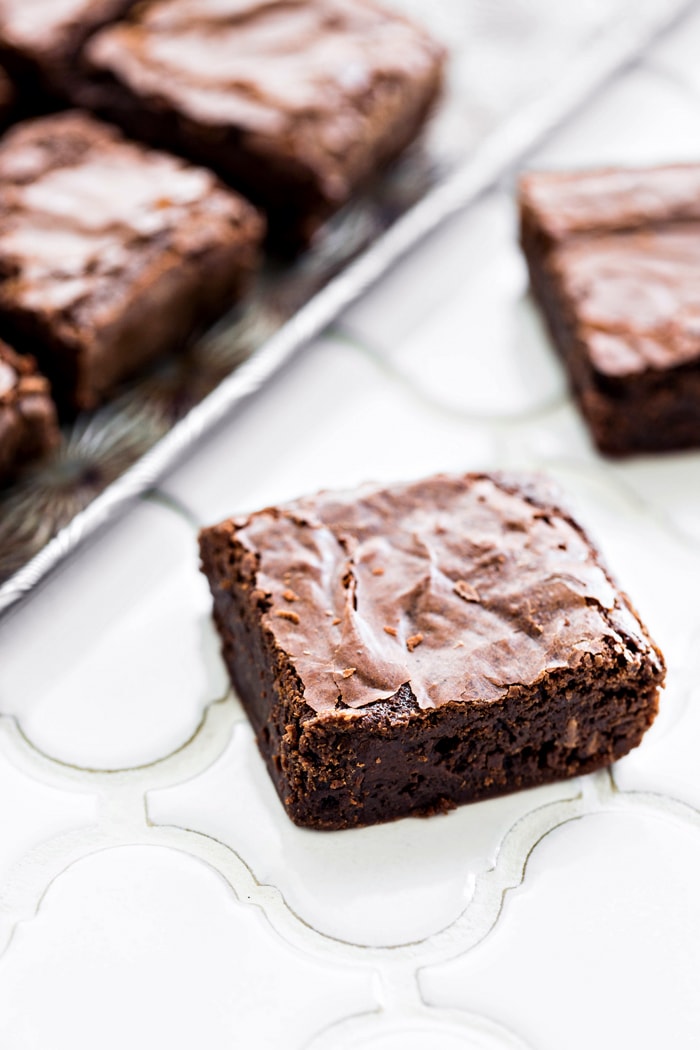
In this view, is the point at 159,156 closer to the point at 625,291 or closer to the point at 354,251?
the point at 354,251

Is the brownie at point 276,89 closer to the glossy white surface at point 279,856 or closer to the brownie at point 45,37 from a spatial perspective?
the brownie at point 45,37

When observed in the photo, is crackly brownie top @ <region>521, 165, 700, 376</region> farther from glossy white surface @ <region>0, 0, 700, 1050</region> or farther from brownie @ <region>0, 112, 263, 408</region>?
brownie @ <region>0, 112, 263, 408</region>

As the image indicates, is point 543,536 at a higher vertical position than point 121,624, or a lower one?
higher

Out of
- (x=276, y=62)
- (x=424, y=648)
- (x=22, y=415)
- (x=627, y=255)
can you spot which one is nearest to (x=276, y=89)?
(x=276, y=62)

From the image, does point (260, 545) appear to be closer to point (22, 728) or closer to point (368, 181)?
point (22, 728)

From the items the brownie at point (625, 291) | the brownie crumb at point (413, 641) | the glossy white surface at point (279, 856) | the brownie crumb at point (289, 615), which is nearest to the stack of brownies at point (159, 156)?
the glossy white surface at point (279, 856)

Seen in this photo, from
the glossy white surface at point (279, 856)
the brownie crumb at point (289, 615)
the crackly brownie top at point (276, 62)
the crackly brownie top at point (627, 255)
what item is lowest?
the glossy white surface at point (279, 856)

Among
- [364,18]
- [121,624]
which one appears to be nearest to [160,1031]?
[121,624]

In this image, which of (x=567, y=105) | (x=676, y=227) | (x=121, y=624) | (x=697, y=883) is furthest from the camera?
(x=567, y=105)
